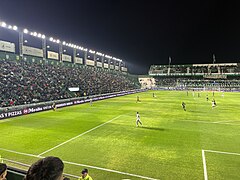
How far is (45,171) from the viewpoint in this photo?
2301 millimetres

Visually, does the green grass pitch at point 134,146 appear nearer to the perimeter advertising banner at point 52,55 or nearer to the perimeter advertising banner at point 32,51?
the perimeter advertising banner at point 32,51

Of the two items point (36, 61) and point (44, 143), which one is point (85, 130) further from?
point (36, 61)

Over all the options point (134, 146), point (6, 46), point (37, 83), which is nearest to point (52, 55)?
point (6, 46)

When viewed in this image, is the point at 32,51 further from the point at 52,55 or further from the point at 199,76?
the point at 199,76

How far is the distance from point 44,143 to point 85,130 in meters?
5.06

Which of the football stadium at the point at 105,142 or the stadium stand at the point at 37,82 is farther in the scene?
the stadium stand at the point at 37,82

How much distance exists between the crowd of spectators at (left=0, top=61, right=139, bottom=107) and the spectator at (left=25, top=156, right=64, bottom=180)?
31834 millimetres

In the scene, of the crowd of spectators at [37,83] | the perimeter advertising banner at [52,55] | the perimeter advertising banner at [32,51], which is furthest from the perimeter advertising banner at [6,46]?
the perimeter advertising banner at [52,55]

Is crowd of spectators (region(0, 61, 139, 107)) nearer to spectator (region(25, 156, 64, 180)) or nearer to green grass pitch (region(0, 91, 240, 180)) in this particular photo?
green grass pitch (region(0, 91, 240, 180))

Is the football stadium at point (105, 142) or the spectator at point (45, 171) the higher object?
the spectator at point (45, 171)

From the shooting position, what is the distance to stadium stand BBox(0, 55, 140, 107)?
1348 inches

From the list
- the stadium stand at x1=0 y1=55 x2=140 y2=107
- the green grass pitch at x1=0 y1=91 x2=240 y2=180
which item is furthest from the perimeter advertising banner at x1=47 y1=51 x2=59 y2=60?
the green grass pitch at x1=0 y1=91 x2=240 y2=180

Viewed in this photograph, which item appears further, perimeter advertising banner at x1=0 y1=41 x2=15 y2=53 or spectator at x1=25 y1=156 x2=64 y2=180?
perimeter advertising banner at x1=0 y1=41 x2=15 y2=53

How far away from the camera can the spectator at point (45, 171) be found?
2.26 meters
